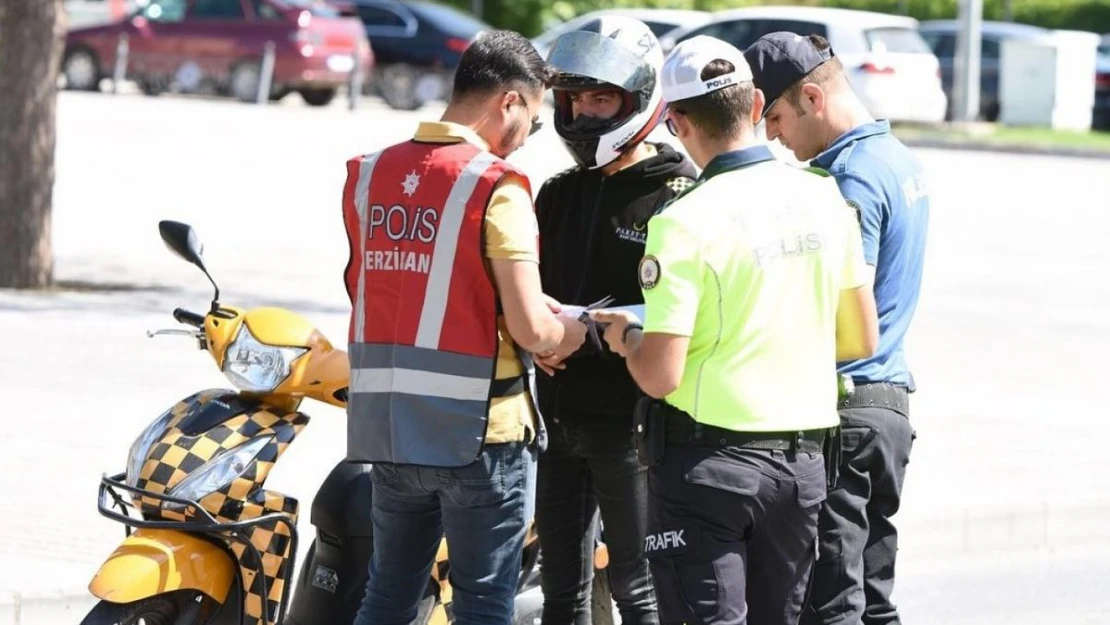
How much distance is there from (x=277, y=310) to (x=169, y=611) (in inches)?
31.6

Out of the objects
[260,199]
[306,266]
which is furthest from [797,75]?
[260,199]

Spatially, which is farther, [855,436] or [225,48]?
[225,48]

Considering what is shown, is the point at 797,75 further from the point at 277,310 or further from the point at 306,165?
the point at 306,165

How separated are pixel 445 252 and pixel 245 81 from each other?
869 inches

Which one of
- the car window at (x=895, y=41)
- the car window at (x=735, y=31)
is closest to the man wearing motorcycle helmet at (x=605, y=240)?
the car window at (x=895, y=41)

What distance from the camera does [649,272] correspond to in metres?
3.71

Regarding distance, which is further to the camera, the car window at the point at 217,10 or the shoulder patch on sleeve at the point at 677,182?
the car window at the point at 217,10

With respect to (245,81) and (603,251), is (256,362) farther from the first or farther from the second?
(245,81)

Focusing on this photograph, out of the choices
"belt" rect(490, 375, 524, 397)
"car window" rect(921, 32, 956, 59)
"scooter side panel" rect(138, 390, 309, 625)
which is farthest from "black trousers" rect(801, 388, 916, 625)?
"car window" rect(921, 32, 956, 59)

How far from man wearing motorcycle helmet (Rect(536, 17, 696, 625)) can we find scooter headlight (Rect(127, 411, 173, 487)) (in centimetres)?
96

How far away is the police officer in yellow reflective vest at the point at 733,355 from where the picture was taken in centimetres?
370

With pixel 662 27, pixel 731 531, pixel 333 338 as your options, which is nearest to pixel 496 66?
pixel 731 531

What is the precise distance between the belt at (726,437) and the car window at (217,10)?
22225 millimetres

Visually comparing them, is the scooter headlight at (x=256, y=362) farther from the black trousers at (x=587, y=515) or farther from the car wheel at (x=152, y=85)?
the car wheel at (x=152, y=85)
